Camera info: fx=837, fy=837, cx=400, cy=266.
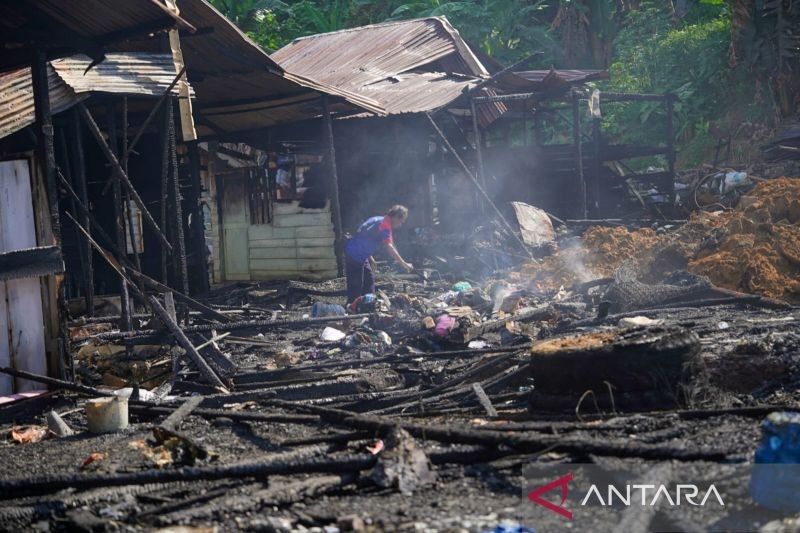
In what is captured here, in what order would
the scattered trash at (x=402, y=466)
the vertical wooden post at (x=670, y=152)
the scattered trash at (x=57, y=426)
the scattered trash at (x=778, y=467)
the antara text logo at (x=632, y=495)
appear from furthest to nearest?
the vertical wooden post at (x=670, y=152) → the scattered trash at (x=57, y=426) → the scattered trash at (x=402, y=466) → the antara text logo at (x=632, y=495) → the scattered trash at (x=778, y=467)

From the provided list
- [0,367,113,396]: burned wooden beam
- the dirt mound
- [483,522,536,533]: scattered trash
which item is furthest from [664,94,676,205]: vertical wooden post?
[483,522,536,533]: scattered trash

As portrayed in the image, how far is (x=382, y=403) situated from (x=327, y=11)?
28.7m

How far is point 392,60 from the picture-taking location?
21844mm

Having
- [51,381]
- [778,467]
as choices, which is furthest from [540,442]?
[51,381]

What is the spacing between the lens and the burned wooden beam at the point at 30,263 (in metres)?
7.21

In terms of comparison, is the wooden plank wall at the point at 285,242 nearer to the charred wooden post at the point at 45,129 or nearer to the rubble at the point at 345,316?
the rubble at the point at 345,316

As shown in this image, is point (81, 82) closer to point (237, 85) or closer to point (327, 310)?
point (237, 85)

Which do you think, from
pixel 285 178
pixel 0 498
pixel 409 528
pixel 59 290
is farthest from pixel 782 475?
pixel 285 178

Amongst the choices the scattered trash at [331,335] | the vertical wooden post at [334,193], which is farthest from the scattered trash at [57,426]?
the vertical wooden post at [334,193]

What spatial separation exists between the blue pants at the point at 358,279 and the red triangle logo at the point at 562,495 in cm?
809

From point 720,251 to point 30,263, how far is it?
9.66m

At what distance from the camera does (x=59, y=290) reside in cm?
791

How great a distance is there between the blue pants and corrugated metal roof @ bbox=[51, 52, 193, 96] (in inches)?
141

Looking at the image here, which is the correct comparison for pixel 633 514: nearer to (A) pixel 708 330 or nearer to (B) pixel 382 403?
(B) pixel 382 403
